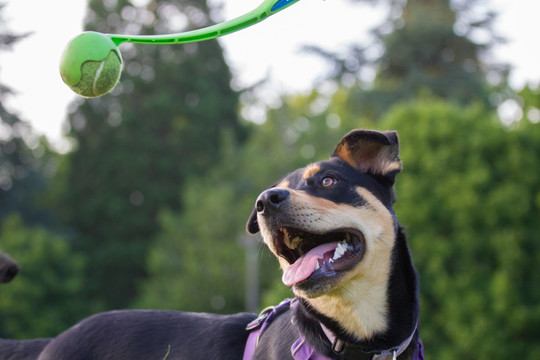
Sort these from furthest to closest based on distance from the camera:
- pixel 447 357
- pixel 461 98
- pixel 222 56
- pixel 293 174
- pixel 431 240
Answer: pixel 222 56 < pixel 461 98 < pixel 431 240 < pixel 447 357 < pixel 293 174

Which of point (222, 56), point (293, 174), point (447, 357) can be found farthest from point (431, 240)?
point (222, 56)

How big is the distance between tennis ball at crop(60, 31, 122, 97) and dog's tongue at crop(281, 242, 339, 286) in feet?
4.81

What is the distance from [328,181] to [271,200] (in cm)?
52

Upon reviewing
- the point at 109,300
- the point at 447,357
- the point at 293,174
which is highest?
the point at 293,174

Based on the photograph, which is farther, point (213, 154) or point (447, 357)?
point (213, 154)

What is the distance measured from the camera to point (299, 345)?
10.7 ft

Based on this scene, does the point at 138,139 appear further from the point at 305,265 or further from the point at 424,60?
the point at 305,265

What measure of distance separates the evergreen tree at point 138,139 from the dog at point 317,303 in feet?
77.7

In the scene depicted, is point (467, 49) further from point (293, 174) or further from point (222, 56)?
point (293, 174)

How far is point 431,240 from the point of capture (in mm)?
12539

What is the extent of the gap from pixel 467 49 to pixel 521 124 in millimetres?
13715

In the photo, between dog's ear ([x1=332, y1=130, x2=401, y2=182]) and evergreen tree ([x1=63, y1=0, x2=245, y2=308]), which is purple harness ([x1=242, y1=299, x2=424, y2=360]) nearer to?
dog's ear ([x1=332, y1=130, x2=401, y2=182])

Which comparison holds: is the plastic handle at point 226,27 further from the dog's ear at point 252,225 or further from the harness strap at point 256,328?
the harness strap at point 256,328

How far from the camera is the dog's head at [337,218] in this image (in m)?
3.42
